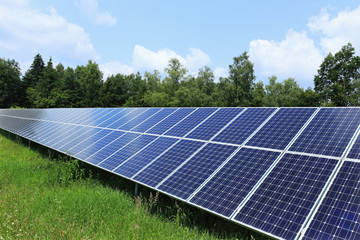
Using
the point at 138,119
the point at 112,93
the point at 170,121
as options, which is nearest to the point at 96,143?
the point at 138,119

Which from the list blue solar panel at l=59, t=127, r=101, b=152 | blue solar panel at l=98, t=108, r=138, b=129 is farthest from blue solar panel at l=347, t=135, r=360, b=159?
blue solar panel at l=59, t=127, r=101, b=152

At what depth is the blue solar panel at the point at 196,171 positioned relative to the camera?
5.95 metres

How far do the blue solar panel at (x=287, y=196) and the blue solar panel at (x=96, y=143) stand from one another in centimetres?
706

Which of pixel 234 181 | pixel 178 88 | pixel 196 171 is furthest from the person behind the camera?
pixel 178 88

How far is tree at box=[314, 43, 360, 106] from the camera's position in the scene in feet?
147

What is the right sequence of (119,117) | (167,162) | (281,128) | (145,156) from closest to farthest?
1. (281,128)
2. (167,162)
3. (145,156)
4. (119,117)

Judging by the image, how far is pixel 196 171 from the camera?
6477 millimetres

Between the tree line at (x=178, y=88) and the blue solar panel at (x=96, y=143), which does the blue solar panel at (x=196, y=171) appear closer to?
the blue solar panel at (x=96, y=143)

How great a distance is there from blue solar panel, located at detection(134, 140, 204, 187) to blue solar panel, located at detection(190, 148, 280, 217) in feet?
4.74

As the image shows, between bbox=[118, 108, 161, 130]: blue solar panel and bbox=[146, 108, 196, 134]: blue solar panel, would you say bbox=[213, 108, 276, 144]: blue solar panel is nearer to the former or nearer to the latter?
bbox=[146, 108, 196, 134]: blue solar panel

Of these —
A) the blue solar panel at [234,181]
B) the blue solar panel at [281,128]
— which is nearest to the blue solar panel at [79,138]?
the blue solar panel at [234,181]

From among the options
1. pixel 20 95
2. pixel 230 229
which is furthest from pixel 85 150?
pixel 20 95

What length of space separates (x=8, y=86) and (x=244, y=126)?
96617 mm

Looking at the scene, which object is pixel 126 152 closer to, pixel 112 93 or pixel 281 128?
pixel 281 128
